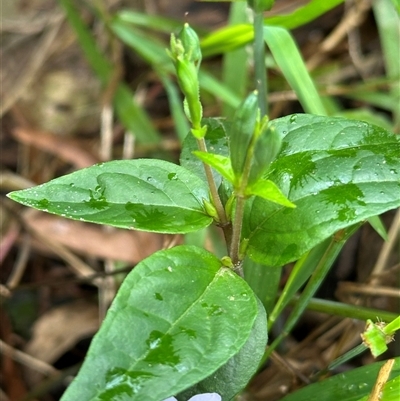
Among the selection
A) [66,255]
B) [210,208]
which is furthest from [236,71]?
[210,208]

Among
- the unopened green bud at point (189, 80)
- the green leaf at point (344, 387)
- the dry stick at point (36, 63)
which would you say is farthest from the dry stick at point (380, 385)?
the dry stick at point (36, 63)

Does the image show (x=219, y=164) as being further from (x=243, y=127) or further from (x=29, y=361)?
(x=29, y=361)

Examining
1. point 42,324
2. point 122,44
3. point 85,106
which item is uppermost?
point 122,44

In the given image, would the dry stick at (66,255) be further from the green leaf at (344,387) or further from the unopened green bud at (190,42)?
the unopened green bud at (190,42)

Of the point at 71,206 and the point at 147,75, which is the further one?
the point at 147,75

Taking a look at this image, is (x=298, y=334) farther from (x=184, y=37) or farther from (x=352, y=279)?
(x=184, y=37)

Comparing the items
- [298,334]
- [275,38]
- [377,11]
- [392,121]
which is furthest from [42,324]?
[377,11]
